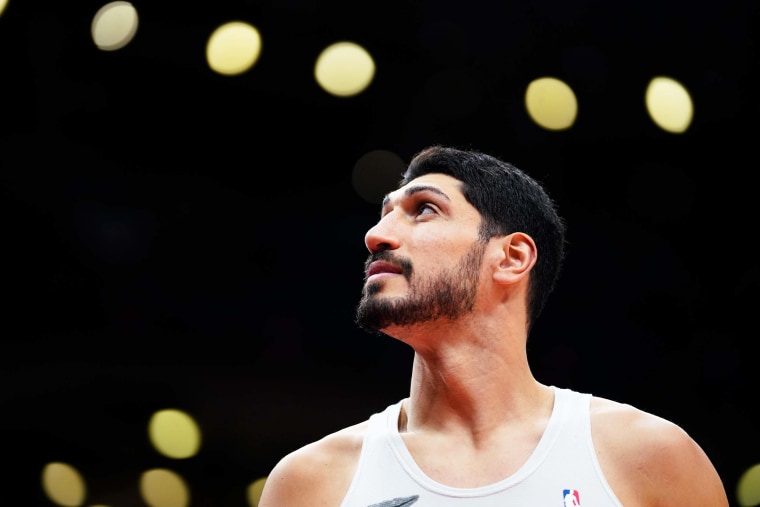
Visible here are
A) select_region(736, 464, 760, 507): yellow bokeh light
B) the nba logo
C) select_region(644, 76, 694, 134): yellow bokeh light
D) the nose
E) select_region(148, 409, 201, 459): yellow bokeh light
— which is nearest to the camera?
the nba logo

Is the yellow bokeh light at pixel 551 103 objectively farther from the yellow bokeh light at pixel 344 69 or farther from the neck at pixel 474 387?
the neck at pixel 474 387

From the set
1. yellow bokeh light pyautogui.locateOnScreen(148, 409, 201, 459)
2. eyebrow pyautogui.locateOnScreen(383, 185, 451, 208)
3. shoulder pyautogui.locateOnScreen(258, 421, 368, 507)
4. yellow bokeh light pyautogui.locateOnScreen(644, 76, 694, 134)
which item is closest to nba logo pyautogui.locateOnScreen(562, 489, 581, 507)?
shoulder pyautogui.locateOnScreen(258, 421, 368, 507)

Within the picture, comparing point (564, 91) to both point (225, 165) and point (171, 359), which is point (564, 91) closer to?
point (225, 165)

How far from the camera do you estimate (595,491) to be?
5.61ft

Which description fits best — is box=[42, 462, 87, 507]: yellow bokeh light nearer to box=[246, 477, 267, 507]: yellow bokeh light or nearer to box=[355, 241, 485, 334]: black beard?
box=[246, 477, 267, 507]: yellow bokeh light

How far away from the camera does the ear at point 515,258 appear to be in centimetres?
200

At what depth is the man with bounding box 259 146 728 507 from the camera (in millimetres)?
1745

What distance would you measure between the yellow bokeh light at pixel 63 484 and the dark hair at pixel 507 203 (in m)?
1.92

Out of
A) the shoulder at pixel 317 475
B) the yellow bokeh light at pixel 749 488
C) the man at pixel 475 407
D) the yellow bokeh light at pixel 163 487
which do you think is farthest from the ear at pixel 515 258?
the yellow bokeh light at pixel 163 487

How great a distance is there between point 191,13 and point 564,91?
121 cm

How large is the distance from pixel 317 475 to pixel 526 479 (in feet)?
1.30

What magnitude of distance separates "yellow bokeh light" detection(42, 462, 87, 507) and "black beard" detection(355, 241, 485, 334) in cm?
193

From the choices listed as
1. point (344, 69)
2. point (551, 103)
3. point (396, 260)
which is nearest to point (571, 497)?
point (396, 260)

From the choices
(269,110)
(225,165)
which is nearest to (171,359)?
(225,165)
